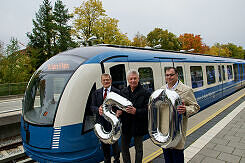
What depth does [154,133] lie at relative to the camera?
262 centimetres

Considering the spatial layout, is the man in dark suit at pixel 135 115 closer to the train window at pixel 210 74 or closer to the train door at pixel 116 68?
the train door at pixel 116 68

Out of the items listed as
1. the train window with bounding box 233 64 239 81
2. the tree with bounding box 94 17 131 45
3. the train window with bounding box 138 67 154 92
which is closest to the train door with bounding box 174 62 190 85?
the train window with bounding box 138 67 154 92

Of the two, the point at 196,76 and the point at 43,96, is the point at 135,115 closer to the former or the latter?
the point at 43,96

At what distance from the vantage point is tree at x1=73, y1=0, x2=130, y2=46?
23938 millimetres

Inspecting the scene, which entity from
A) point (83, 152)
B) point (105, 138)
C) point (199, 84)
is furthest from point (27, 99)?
point (199, 84)

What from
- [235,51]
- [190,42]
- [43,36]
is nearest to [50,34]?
[43,36]

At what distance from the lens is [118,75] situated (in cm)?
431

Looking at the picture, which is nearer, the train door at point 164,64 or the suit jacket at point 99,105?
the suit jacket at point 99,105

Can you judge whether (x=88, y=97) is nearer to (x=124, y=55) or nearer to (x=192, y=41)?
(x=124, y=55)

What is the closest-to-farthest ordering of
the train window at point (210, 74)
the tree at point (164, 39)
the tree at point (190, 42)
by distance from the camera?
the train window at point (210, 74) < the tree at point (164, 39) < the tree at point (190, 42)

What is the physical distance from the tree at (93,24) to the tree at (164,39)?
21.8 m

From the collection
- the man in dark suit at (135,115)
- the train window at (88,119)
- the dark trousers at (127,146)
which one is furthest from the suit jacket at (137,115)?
the train window at (88,119)

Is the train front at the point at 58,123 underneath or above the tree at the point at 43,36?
underneath

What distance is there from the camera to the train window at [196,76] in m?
8.05
